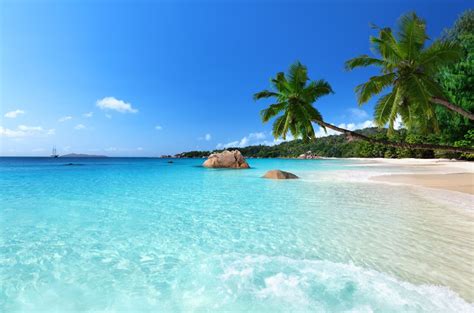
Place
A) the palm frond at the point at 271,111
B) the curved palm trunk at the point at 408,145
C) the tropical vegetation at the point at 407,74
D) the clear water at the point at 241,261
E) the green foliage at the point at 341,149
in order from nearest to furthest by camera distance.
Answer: the clear water at the point at 241,261 → the curved palm trunk at the point at 408,145 → the tropical vegetation at the point at 407,74 → the palm frond at the point at 271,111 → the green foliage at the point at 341,149

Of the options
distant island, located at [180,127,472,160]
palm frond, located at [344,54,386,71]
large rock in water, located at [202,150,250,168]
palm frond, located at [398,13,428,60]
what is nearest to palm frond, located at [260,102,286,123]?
palm frond, located at [344,54,386,71]

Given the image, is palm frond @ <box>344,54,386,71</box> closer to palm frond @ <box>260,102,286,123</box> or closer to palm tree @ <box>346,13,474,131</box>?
palm tree @ <box>346,13,474,131</box>

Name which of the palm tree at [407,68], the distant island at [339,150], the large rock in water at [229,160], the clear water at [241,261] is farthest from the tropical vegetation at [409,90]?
the distant island at [339,150]

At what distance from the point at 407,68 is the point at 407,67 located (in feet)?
0.13

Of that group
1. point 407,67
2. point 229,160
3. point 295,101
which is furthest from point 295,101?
point 229,160

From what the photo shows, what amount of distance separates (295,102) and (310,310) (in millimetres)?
10030

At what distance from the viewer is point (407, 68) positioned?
793 cm

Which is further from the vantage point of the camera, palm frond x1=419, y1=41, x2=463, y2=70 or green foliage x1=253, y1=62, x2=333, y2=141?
green foliage x1=253, y1=62, x2=333, y2=141

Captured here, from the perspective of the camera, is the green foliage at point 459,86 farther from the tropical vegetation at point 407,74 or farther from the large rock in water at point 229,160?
the large rock in water at point 229,160

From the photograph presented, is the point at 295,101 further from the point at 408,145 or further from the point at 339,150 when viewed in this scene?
the point at 339,150

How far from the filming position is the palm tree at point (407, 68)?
7430 millimetres

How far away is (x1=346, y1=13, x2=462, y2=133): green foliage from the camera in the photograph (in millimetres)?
7449

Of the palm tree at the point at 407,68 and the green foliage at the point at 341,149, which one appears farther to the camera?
the green foliage at the point at 341,149

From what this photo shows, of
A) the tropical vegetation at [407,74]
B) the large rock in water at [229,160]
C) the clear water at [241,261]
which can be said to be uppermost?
the tropical vegetation at [407,74]
